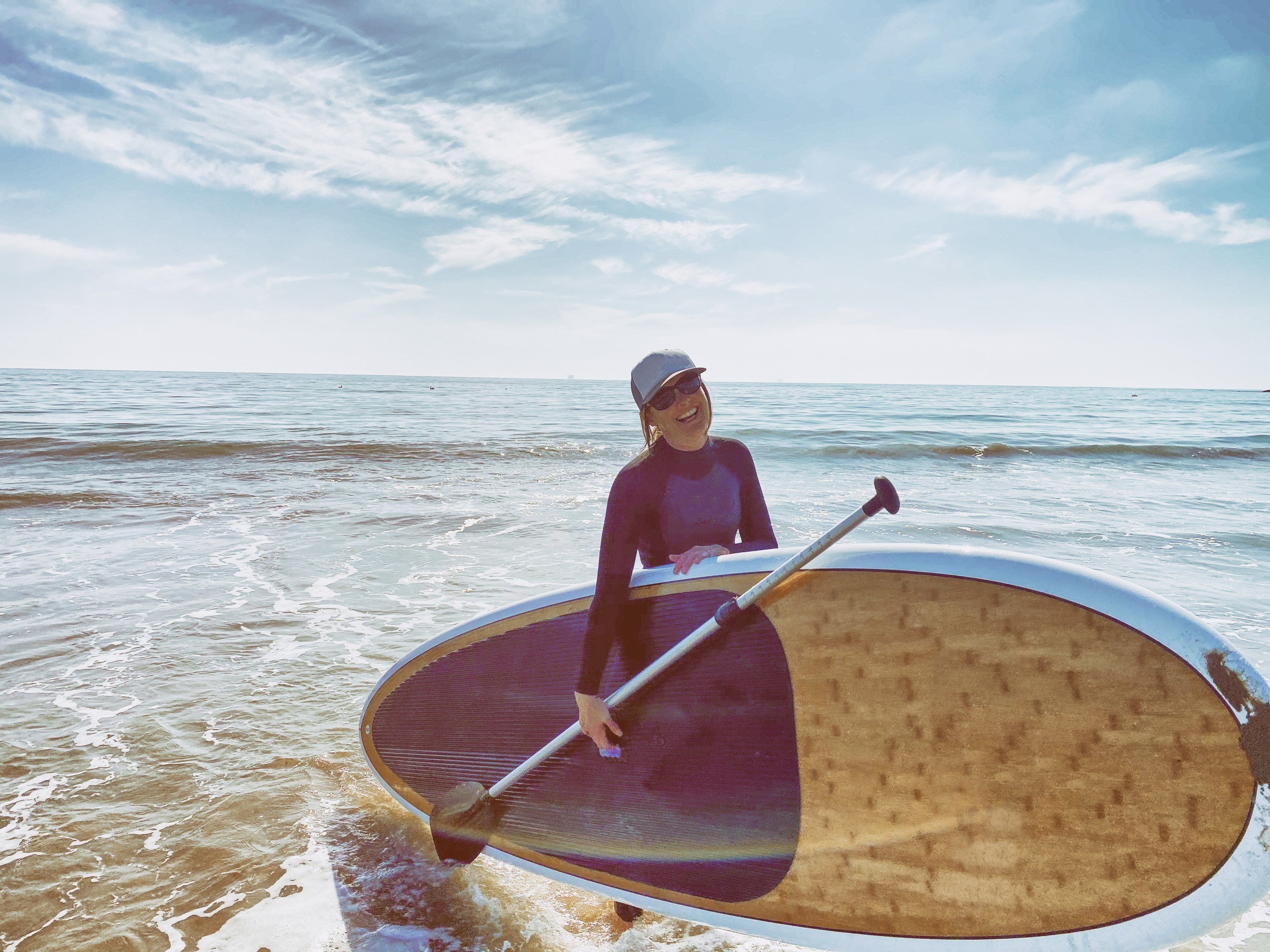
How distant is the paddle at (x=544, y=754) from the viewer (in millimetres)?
2184

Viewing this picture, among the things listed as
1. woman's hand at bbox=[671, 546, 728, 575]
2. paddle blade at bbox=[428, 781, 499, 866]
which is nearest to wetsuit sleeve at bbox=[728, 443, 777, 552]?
woman's hand at bbox=[671, 546, 728, 575]

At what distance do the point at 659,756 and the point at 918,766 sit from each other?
0.90 meters

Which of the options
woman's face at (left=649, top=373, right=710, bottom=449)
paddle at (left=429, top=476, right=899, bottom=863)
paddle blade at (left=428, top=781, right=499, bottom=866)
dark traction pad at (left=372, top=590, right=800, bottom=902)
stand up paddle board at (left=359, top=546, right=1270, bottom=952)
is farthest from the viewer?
paddle blade at (left=428, top=781, right=499, bottom=866)

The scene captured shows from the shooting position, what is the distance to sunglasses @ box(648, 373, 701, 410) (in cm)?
248

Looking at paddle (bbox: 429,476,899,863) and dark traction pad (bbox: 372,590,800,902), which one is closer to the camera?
paddle (bbox: 429,476,899,863)

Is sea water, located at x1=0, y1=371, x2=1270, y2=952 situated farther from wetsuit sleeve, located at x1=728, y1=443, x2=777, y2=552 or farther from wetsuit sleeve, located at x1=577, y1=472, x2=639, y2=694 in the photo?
wetsuit sleeve, located at x1=728, y1=443, x2=777, y2=552

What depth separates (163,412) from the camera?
24922 millimetres

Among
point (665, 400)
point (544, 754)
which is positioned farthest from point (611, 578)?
point (544, 754)

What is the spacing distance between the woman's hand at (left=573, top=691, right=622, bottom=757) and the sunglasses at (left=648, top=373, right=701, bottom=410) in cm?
108

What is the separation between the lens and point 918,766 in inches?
86.0

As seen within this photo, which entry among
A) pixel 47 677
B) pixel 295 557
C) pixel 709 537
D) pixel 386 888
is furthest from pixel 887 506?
pixel 295 557

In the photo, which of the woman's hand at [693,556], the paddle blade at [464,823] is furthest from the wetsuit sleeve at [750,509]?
the paddle blade at [464,823]

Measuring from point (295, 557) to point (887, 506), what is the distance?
23.5ft

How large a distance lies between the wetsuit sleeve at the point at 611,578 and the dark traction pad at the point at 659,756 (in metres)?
0.13
